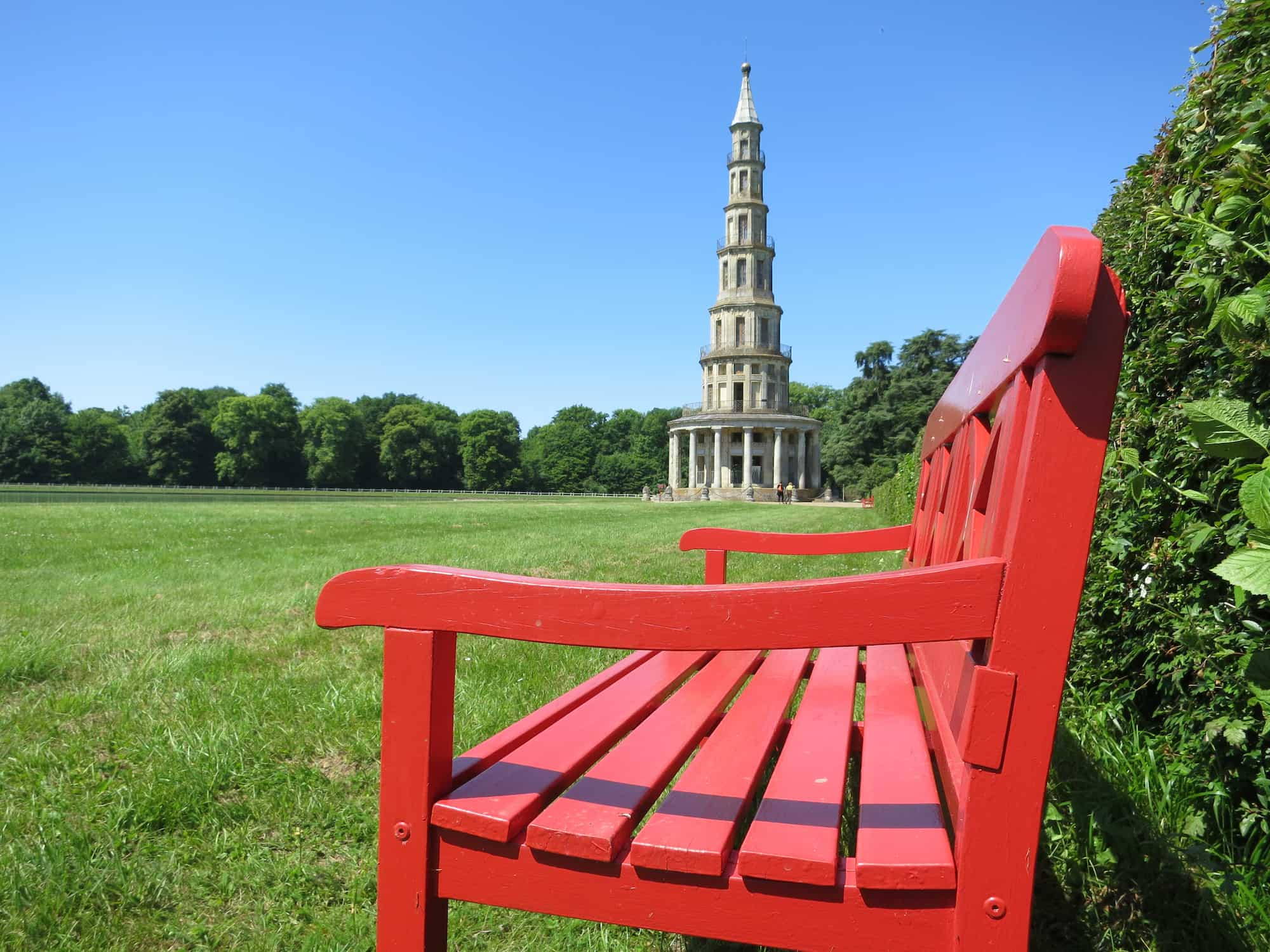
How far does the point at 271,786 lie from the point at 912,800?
87.8 inches

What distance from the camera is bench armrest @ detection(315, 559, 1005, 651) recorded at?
108 centimetres

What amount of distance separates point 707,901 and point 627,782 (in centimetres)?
30

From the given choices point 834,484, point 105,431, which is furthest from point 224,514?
point 105,431

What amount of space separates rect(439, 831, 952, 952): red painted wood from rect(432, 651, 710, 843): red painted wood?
61 mm

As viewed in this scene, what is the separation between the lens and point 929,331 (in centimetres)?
5428

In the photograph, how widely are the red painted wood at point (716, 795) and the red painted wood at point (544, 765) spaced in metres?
0.20

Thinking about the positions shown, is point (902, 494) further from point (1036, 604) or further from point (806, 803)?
point (1036, 604)

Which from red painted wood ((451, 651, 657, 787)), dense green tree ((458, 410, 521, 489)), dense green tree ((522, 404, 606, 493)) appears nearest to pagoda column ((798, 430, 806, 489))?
dense green tree ((522, 404, 606, 493))

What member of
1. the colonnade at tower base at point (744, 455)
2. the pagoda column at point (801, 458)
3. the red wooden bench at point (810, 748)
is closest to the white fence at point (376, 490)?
the colonnade at tower base at point (744, 455)

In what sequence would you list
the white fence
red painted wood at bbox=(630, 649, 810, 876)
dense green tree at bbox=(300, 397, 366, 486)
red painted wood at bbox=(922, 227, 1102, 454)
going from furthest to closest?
dense green tree at bbox=(300, 397, 366, 486) → the white fence → red painted wood at bbox=(630, 649, 810, 876) → red painted wood at bbox=(922, 227, 1102, 454)

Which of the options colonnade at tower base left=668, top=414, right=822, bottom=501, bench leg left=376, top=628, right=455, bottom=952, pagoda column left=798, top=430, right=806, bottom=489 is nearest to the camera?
bench leg left=376, top=628, right=455, bottom=952

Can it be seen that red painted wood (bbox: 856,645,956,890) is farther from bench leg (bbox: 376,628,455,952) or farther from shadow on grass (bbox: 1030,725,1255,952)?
bench leg (bbox: 376,628,455,952)

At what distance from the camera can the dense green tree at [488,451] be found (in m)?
86.0

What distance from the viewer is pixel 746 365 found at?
208ft
